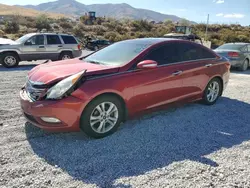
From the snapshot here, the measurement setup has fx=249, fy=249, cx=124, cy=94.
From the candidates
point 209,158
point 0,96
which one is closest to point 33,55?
point 0,96

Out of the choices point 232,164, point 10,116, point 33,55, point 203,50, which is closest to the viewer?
point 232,164

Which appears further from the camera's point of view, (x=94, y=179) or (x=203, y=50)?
(x=203, y=50)

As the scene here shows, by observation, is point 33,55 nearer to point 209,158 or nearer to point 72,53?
point 72,53

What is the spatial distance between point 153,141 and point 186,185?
1144 millimetres

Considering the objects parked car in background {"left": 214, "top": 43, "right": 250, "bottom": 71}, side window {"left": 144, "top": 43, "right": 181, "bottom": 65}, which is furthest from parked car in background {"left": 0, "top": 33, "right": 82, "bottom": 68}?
side window {"left": 144, "top": 43, "right": 181, "bottom": 65}

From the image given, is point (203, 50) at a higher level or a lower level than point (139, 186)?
higher

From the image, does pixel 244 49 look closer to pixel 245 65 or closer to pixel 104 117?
pixel 245 65

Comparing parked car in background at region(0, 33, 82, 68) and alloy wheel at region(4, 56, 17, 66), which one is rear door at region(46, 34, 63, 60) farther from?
alloy wheel at region(4, 56, 17, 66)

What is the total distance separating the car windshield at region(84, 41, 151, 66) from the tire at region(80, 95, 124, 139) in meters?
0.75

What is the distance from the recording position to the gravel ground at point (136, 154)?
9.65 feet

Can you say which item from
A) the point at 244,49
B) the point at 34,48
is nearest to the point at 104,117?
the point at 34,48

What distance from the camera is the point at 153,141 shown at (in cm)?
395

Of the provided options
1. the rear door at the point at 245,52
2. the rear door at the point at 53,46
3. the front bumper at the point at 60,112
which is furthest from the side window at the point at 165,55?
the rear door at the point at 53,46

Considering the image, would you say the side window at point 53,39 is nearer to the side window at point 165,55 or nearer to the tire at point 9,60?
the tire at point 9,60
